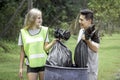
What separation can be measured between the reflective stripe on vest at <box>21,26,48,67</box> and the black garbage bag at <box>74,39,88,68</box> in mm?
977

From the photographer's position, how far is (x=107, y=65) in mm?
16828

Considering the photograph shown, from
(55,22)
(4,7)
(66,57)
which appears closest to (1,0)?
(4,7)

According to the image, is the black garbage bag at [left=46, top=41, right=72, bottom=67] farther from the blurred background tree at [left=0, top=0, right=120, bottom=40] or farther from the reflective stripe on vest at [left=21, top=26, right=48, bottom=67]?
the blurred background tree at [left=0, top=0, right=120, bottom=40]

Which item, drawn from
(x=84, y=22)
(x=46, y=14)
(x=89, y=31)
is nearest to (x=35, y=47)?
(x=84, y=22)

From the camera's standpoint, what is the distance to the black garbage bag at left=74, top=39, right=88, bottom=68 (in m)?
5.04

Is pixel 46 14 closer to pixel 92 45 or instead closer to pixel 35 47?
pixel 35 47

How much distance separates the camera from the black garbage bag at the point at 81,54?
5.04 metres

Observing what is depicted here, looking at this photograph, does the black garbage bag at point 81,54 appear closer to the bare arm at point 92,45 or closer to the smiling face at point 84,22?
the bare arm at point 92,45

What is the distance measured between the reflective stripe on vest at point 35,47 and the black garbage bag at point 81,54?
0.98m

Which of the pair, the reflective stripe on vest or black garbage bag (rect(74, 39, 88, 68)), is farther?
the reflective stripe on vest

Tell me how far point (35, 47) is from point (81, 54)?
3.55 feet

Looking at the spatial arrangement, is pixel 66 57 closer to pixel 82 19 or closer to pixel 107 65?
pixel 82 19

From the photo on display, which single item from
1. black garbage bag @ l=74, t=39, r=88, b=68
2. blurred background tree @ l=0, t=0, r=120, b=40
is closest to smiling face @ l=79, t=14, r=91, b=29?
black garbage bag @ l=74, t=39, r=88, b=68

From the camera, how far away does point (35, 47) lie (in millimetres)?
5930
